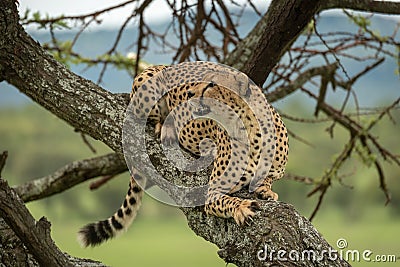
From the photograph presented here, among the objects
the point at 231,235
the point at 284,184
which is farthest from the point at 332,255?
the point at 284,184

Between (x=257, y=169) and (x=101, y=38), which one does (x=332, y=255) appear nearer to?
(x=257, y=169)

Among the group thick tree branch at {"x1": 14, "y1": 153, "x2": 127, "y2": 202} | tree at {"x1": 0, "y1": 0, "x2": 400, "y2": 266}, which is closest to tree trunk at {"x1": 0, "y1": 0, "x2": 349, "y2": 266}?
tree at {"x1": 0, "y1": 0, "x2": 400, "y2": 266}

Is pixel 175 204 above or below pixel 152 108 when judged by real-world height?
below

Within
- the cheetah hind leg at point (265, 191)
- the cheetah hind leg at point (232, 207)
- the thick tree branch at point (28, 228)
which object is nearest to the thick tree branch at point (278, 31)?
the cheetah hind leg at point (265, 191)

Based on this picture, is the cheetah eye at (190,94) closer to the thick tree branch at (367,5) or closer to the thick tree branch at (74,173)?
the thick tree branch at (367,5)

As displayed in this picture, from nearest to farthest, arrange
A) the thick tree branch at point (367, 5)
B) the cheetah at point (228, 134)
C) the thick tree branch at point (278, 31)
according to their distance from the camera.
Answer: the cheetah at point (228, 134)
the thick tree branch at point (278, 31)
the thick tree branch at point (367, 5)

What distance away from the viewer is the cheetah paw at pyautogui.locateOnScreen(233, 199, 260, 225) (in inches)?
69.6

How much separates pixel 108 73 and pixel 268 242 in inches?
90.0

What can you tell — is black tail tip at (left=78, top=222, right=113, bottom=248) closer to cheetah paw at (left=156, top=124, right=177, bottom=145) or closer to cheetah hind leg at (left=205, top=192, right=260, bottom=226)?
cheetah paw at (left=156, top=124, right=177, bottom=145)

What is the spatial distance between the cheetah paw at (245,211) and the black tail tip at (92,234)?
708mm

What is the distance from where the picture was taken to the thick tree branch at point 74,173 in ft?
10.9

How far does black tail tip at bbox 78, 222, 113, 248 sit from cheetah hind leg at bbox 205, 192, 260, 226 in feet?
1.92

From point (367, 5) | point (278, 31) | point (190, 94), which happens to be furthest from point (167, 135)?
point (367, 5)

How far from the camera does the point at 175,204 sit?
202 centimetres
